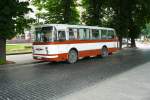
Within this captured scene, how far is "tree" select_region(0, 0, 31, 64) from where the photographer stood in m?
16.7

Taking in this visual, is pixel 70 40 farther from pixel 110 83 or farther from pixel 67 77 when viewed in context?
pixel 110 83

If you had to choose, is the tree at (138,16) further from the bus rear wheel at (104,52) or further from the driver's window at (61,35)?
the driver's window at (61,35)

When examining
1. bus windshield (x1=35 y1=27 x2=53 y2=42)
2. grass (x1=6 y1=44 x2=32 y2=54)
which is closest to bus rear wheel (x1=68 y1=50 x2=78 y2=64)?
bus windshield (x1=35 y1=27 x2=53 y2=42)

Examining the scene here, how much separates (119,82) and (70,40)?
8.17 metres

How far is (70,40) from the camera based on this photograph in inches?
726

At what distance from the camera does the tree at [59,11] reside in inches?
997

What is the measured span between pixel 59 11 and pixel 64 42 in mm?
9023

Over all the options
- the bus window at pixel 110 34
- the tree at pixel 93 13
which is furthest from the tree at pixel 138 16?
the bus window at pixel 110 34

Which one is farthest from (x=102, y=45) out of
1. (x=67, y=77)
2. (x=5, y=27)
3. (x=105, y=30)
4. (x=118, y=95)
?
(x=118, y=95)

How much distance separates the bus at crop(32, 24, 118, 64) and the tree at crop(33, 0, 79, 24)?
174 inches

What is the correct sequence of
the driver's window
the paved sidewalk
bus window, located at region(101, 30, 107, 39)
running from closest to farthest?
the paved sidewalk
the driver's window
bus window, located at region(101, 30, 107, 39)

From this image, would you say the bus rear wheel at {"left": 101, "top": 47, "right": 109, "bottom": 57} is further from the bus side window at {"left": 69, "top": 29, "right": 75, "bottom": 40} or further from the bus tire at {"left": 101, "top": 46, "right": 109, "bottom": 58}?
the bus side window at {"left": 69, "top": 29, "right": 75, "bottom": 40}

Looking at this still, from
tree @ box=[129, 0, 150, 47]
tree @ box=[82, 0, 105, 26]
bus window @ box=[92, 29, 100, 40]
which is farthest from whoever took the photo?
tree @ box=[129, 0, 150, 47]

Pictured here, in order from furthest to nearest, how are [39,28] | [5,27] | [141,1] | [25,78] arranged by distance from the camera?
1. [141,1]
2. [39,28]
3. [5,27]
4. [25,78]
